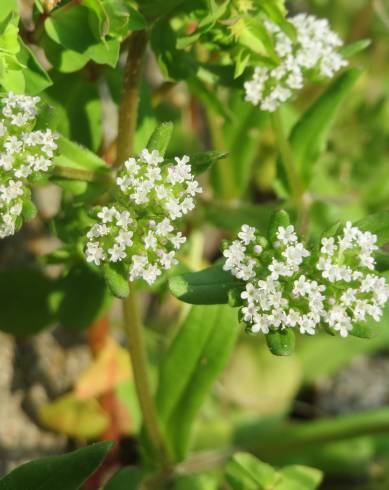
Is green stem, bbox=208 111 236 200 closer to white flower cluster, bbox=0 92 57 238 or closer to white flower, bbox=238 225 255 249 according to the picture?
white flower, bbox=238 225 255 249

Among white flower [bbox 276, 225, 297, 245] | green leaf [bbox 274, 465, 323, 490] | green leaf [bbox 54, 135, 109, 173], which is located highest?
green leaf [bbox 54, 135, 109, 173]

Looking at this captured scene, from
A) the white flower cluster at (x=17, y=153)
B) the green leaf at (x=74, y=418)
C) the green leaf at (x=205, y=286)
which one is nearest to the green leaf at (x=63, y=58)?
the white flower cluster at (x=17, y=153)

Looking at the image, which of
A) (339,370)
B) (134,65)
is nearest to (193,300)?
(134,65)

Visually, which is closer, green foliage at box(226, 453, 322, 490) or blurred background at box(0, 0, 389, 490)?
green foliage at box(226, 453, 322, 490)

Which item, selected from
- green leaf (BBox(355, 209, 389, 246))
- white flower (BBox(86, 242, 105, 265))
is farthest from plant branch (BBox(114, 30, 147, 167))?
green leaf (BBox(355, 209, 389, 246))

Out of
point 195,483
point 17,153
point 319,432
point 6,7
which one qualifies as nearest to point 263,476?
point 195,483

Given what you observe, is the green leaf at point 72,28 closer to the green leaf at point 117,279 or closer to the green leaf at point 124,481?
the green leaf at point 117,279
